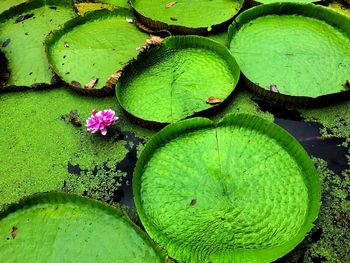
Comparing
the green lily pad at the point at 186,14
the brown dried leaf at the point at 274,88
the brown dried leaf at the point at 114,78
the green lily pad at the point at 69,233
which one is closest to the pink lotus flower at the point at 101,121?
the brown dried leaf at the point at 114,78

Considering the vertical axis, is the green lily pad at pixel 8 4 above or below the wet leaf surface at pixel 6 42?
above

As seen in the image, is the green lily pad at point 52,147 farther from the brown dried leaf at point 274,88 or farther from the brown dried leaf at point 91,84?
the brown dried leaf at point 274,88

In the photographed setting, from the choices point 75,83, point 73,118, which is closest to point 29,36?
point 75,83

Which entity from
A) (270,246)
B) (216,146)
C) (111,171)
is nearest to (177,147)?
(216,146)

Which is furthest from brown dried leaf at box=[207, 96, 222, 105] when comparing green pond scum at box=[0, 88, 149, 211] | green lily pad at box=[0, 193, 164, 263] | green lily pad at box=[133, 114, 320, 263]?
green lily pad at box=[0, 193, 164, 263]

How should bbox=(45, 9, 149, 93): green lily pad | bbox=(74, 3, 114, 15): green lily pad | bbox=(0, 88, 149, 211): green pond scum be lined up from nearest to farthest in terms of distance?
bbox=(0, 88, 149, 211): green pond scum → bbox=(45, 9, 149, 93): green lily pad → bbox=(74, 3, 114, 15): green lily pad

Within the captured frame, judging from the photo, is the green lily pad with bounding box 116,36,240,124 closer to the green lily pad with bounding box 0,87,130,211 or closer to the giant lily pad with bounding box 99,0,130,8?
the green lily pad with bounding box 0,87,130,211
